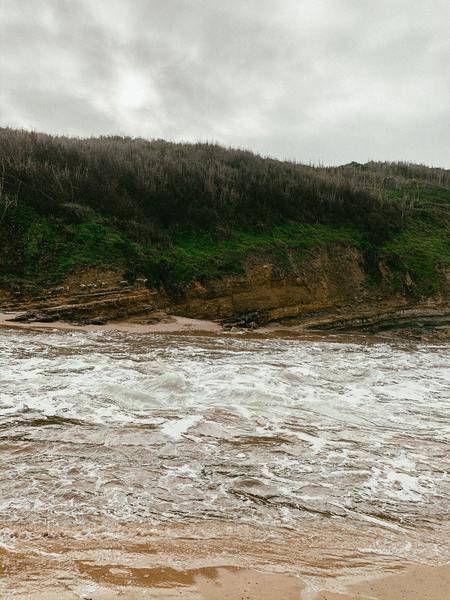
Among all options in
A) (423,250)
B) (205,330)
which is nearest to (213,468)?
(205,330)

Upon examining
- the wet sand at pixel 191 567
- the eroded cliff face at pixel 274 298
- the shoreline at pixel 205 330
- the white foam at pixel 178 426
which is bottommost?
the wet sand at pixel 191 567

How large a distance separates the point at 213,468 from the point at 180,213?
10.8 metres

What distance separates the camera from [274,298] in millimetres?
12812

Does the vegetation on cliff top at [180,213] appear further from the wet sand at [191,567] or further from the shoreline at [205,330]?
the wet sand at [191,567]

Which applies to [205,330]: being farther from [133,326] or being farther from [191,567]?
[191,567]

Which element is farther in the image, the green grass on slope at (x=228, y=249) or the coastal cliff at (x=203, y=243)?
the green grass on slope at (x=228, y=249)

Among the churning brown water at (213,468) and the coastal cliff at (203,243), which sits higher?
the coastal cliff at (203,243)

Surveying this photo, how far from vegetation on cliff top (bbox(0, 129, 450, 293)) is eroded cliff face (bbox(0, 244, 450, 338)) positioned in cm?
40

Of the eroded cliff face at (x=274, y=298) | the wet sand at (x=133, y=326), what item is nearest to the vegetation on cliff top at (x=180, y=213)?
the eroded cliff face at (x=274, y=298)

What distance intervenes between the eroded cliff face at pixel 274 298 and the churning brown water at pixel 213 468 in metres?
3.45

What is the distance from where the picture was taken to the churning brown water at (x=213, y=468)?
2.77 metres

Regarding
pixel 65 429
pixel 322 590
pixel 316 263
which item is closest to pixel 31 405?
pixel 65 429

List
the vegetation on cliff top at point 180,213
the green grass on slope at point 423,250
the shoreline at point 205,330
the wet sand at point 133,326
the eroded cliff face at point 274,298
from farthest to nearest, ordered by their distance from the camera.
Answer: the green grass on slope at point 423,250, the vegetation on cliff top at point 180,213, the eroded cliff face at point 274,298, the shoreline at point 205,330, the wet sand at point 133,326

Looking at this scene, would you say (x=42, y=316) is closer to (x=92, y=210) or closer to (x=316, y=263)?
(x=92, y=210)
